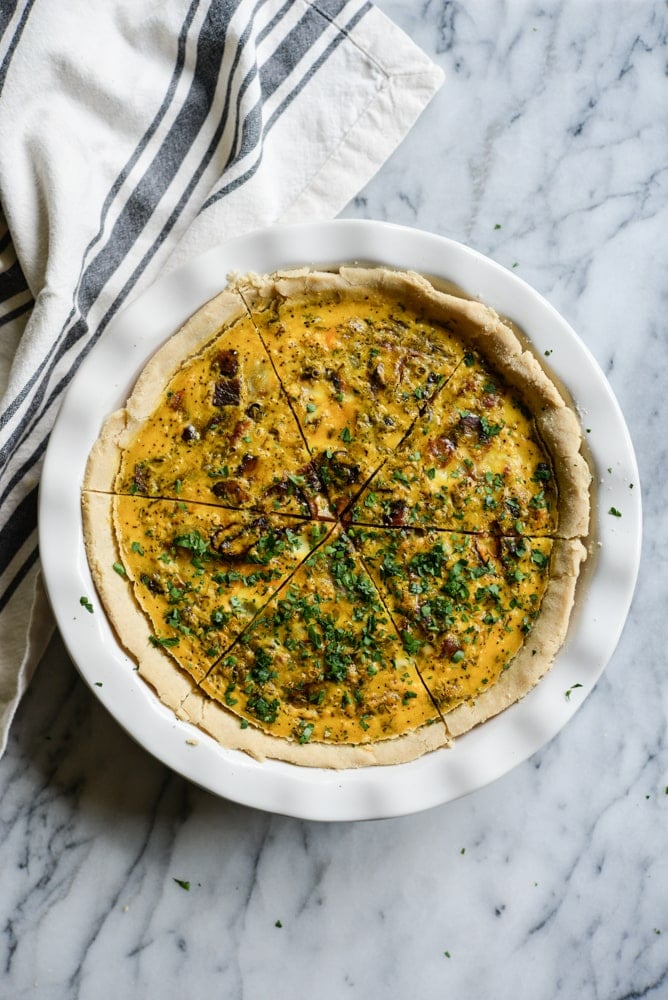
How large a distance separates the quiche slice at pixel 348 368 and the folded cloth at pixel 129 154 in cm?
45

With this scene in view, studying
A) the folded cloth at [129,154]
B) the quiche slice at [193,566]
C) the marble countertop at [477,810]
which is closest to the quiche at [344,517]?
the quiche slice at [193,566]

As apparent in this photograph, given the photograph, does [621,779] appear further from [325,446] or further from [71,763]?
[71,763]

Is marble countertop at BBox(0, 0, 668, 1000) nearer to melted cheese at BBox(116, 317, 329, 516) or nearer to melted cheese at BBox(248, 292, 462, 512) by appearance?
melted cheese at BBox(248, 292, 462, 512)

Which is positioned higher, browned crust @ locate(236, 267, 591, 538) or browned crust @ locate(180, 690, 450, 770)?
browned crust @ locate(236, 267, 591, 538)

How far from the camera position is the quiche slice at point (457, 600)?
3.00m

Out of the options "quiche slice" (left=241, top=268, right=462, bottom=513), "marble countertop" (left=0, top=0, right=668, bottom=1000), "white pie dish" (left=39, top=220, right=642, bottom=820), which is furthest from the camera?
"marble countertop" (left=0, top=0, right=668, bottom=1000)

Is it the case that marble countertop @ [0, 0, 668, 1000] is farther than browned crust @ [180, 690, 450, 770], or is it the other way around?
marble countertop @ [0, 0, 668, 1000]

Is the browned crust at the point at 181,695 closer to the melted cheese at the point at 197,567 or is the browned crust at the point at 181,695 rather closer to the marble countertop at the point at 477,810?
the melted cheese at the point at 197,567

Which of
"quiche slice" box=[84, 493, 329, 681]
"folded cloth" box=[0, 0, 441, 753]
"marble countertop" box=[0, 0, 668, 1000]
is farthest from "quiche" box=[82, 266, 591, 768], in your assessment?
"marble countertop" box=[0, 0, 668, 1000]

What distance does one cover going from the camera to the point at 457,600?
3.00m

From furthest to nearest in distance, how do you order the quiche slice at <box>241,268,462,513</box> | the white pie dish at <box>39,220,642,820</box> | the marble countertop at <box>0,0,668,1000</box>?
the marble countertop at <box>0,0,668,1000</box> → the quiche slice at <box>241,268,462,513</box> → the white pie dish at <box>39,220,642,820</box>

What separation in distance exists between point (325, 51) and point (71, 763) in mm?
2848

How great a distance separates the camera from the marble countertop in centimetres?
331

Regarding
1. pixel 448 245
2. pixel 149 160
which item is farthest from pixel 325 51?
pixel 448 245
